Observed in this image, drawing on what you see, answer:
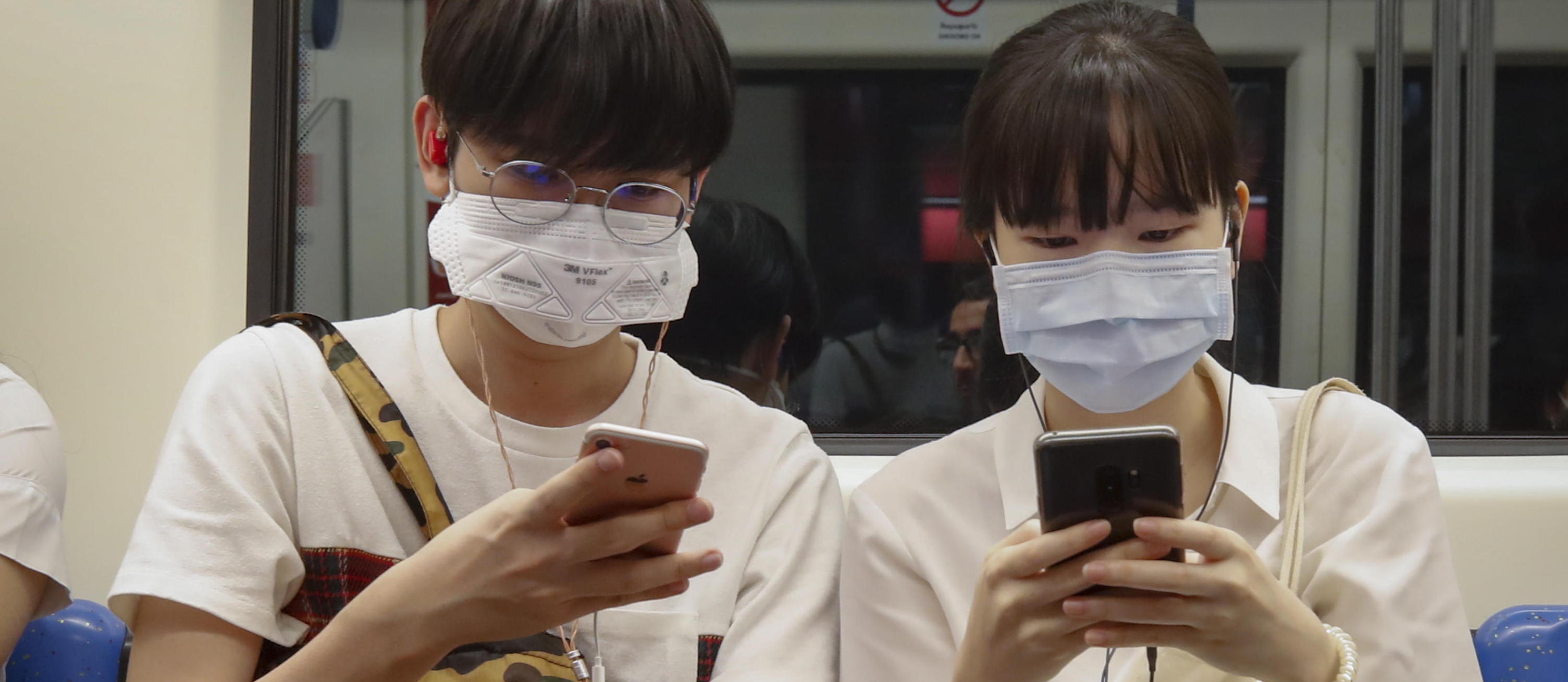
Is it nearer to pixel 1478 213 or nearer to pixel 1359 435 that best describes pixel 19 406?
pixel 1359 435

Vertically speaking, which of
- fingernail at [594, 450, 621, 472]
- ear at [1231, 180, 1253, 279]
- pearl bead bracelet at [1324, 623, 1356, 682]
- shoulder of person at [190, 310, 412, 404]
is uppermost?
ear at [1231, 180, 1253, 279]

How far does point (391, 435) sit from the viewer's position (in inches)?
56.2

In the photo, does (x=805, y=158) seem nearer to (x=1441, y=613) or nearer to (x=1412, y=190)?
(x=1412, y=190)

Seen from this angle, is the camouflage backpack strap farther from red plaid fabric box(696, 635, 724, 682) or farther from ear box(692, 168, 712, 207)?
ear box(692, 168, 712, 207)

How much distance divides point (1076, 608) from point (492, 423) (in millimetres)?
722

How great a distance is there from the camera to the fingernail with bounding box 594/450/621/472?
0.98m

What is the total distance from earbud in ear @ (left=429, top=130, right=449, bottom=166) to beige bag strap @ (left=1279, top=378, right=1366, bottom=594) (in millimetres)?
1011

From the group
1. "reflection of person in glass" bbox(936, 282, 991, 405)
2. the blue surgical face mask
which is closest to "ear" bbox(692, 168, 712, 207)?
the blue surgical face mask

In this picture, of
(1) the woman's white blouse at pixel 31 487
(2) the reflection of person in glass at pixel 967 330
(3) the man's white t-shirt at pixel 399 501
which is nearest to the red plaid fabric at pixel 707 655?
(3) the man's white t-shirt at pixel 399 501

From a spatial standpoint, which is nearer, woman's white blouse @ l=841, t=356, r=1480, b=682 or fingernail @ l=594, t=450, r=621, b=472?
fingernail @ l=594, t=450, r=621, b=472

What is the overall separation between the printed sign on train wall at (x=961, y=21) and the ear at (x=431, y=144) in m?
1.48

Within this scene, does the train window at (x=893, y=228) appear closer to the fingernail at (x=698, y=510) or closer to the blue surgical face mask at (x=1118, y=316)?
the blue surgical face mask at (x=1118, y=316)

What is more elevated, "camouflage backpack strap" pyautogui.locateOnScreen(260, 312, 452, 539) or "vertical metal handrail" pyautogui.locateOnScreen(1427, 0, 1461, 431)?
"vertical metal handrail" pyautogui.locateOnScreen(1427, 0, 1461, 431)

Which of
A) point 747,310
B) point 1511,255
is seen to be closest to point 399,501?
point 747,310
